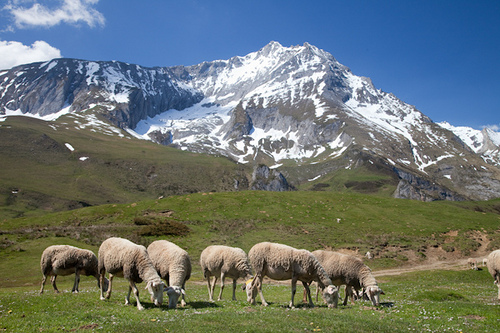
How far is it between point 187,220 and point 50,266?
36.0m

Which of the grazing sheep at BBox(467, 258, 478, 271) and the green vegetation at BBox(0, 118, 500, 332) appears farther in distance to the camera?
the grazing sheep at BBox(467, 258, 478, 271)

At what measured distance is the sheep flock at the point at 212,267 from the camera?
730 inches

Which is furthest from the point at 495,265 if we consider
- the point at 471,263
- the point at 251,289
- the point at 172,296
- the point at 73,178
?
the point at 73,178

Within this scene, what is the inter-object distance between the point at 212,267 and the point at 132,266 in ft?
18.6

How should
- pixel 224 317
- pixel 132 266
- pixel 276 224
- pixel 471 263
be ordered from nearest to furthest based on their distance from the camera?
1. pixel 224 317
2. pixel 132 266
3. pixel 471 263
4. pixel 276 224

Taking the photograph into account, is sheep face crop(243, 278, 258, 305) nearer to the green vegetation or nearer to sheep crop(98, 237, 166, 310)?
the green vegetation

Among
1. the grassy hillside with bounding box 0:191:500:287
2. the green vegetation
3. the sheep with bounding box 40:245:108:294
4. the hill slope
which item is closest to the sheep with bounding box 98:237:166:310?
the green vegetation

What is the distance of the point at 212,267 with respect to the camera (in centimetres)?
2234

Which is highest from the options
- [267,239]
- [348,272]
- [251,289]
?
[267,239]

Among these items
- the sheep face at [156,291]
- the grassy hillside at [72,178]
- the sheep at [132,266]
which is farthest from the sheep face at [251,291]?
A: the grassy hillside at [72,178]

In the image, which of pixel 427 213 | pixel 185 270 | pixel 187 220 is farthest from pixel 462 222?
pixel 185 270

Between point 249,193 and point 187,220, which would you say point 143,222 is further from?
point 249,193

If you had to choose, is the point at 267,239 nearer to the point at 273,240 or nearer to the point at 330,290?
the point at 273,240

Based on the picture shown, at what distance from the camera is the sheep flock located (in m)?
18.5
